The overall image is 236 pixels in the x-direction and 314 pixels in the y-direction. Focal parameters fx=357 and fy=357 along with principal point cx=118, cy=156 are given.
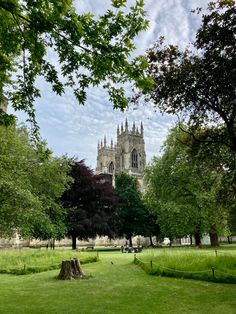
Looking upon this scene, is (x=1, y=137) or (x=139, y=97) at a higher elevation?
(x=1, y=137)

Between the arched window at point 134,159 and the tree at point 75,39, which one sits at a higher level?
the arched window at point 134,159

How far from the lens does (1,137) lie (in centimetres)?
2831

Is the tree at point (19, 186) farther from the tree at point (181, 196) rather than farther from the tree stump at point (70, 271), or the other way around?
the tree at point (181, 196)

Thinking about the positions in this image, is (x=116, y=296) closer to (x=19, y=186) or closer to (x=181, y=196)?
(x=19, y=186)

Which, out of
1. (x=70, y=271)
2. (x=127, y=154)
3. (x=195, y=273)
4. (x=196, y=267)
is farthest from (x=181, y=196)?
(x=127, y=154)

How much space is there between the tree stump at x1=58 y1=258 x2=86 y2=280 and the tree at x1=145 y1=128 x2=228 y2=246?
80.1 feet

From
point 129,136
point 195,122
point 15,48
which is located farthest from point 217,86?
point 129,136

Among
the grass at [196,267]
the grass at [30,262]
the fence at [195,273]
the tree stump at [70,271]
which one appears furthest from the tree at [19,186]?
the fence at [195,273]

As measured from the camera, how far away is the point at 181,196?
44250 mm

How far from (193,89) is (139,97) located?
2724 millimetres

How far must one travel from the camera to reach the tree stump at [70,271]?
16.2 m

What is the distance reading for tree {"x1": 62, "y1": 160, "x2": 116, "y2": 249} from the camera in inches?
1791

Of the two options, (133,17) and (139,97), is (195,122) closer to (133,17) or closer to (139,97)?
(139,97)

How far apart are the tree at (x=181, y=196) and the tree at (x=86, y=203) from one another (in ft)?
22.6
